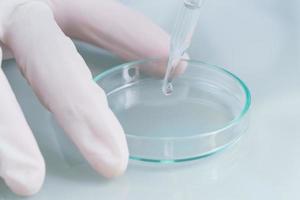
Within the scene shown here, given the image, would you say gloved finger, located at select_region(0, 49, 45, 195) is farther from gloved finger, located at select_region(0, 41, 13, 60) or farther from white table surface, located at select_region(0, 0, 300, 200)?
gloved finger, located at select_region(0, 41, 13, 60)

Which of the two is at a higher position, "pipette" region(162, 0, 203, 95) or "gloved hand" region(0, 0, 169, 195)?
"pipette" region(162, 0, 203, 95)

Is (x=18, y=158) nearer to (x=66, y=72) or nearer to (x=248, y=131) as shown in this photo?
(x=66, y=72)

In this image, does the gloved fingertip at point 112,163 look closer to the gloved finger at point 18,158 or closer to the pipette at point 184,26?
the gloved finger at point 18,158

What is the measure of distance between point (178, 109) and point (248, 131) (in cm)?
8

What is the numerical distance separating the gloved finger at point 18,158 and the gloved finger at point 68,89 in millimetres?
39

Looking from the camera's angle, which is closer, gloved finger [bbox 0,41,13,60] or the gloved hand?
the gloved hand

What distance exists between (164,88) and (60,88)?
15 centimetres

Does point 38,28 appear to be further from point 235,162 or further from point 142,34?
point 235,162

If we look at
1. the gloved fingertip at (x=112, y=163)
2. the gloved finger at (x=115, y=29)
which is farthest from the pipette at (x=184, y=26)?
the gloved fingertip at (x=112, y=163)

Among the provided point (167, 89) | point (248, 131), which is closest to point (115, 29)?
point (167, 89)

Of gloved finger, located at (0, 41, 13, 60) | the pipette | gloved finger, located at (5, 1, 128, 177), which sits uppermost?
the pipette

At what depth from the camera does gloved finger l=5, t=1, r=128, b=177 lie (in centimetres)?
52

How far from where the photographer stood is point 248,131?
1.94 feet

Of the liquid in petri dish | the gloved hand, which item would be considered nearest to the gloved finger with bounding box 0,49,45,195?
the gloved hand
